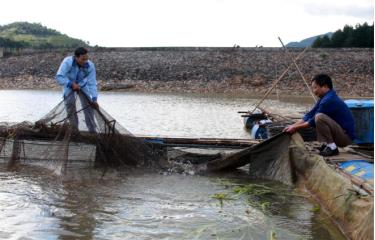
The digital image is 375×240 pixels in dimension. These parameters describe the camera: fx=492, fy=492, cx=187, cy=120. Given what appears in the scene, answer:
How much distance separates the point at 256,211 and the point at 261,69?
1259 inches

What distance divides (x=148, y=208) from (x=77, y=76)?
9.78ft

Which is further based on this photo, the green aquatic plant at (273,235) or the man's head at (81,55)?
the man's head at (81,55)

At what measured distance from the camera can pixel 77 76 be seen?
296 inches

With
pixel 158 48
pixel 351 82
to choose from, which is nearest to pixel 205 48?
pixel 158 48

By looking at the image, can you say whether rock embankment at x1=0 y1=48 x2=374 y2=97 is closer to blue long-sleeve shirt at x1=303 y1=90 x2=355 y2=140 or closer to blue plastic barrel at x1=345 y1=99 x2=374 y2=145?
blue plastic barrel at x1=345 y1=99 x2=374 y2=145

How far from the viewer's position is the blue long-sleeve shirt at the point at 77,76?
286 inches

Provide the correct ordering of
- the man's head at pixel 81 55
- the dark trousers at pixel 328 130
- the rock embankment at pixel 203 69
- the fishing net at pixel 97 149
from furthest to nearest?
the rock embankment at pixel 203 69, the man's head at pixel 81 55, the fishing net at pixel 97 149, the dark trousers at pixel 328 130

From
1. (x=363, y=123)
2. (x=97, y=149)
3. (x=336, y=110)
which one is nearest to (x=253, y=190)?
(x=336, y=110)

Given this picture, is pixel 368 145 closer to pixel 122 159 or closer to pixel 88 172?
pixel 122 159

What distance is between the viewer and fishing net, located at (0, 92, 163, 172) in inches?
280

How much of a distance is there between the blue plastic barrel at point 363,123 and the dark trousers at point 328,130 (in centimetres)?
163

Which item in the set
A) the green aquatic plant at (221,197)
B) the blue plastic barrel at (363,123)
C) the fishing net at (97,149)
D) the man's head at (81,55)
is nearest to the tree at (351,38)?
the blue plastic barrel at (363,123)

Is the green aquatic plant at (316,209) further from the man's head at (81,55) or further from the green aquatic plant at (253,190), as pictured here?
the man's head at (81,55)

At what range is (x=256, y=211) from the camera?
17.5 ft
